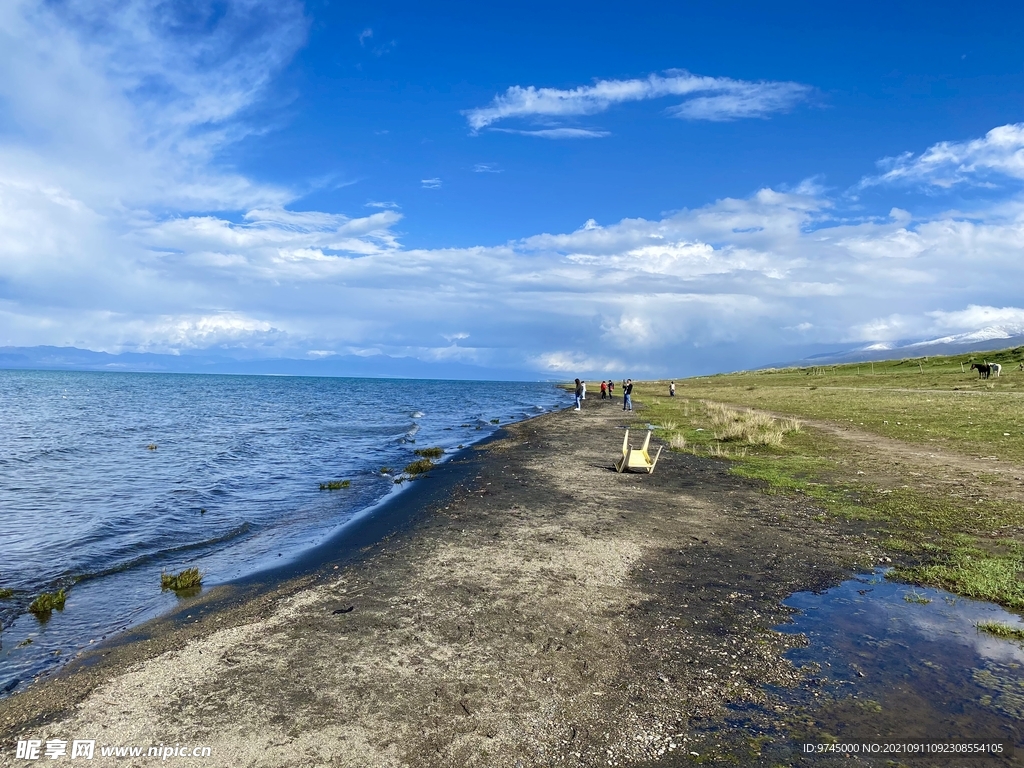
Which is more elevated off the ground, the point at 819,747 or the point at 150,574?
the point at 819,747

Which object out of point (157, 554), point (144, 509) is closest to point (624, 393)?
point (144, 509)

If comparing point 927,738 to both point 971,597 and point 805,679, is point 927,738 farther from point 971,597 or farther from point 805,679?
point 971,597

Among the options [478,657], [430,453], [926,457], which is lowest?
[430,453]

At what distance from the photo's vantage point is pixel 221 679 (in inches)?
293

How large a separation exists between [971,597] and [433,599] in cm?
934

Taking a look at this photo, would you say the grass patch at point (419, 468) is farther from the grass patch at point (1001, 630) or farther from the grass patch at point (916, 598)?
the grass patch at point (1001, 630)

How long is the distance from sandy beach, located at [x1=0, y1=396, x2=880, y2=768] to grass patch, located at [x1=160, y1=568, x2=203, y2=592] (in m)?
1.32

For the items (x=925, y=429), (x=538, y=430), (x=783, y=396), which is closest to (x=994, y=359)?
(x=783, y=396)

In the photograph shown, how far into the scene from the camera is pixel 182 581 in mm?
12125

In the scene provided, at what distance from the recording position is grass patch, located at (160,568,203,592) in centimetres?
1208

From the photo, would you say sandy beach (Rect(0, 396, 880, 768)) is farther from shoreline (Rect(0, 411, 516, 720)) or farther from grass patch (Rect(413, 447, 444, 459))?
grass patch (Rect(413, 447, 444, 459))

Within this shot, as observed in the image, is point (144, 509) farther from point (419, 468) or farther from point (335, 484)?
point (419, 468)

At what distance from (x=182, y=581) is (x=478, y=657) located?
8.00m

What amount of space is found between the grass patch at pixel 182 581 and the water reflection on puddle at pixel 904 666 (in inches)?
460
